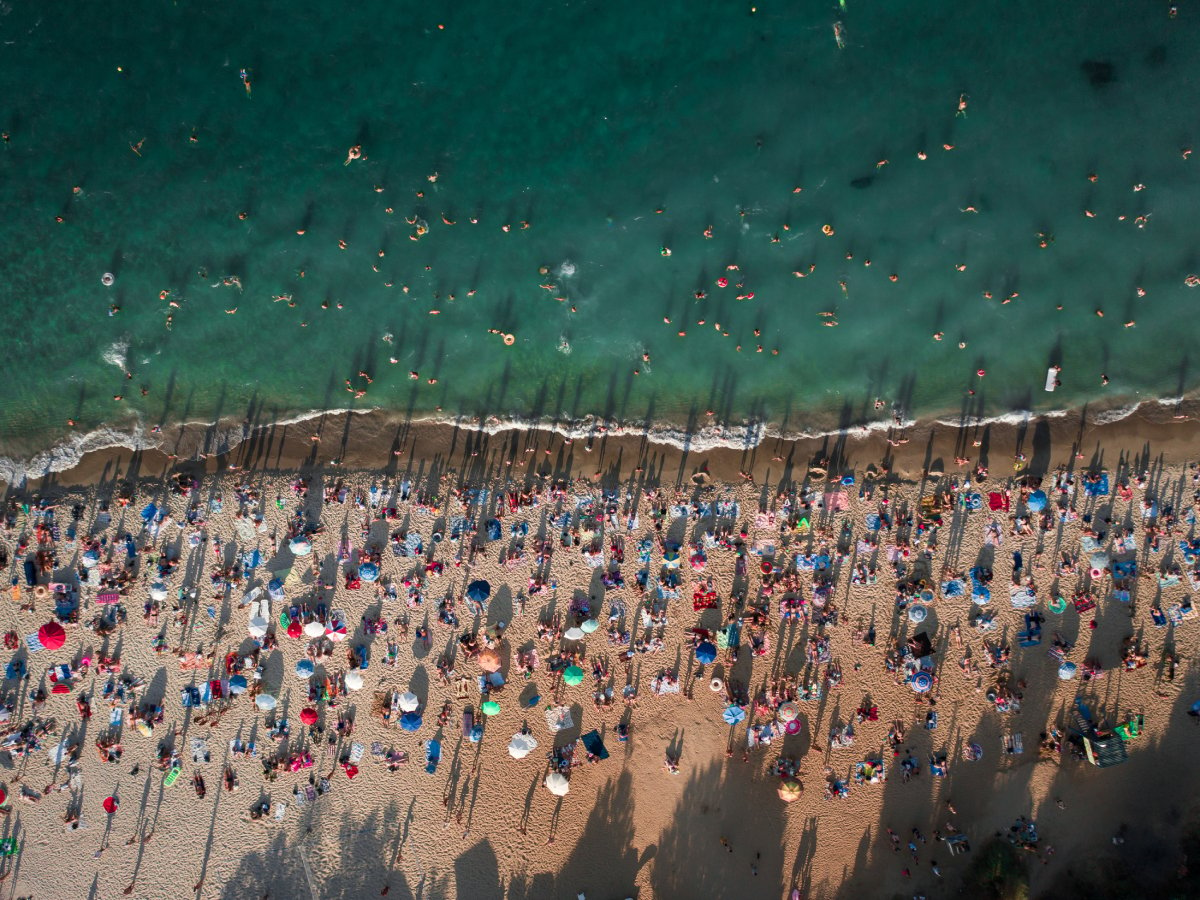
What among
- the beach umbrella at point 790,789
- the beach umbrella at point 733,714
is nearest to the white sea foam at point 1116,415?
the beach umbrella at point 733,714

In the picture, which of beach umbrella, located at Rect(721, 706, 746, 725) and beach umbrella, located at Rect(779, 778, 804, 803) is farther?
beach umbrella, located at Rect(721, 706, 746, 725)

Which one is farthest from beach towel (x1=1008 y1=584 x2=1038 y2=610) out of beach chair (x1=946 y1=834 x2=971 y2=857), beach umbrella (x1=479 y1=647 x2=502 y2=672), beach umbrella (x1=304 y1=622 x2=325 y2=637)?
beach umbrella (x1=304 y1=622 x2=325 y2=637)

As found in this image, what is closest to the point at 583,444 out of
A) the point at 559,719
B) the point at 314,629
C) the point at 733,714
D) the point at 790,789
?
the point at 559,719

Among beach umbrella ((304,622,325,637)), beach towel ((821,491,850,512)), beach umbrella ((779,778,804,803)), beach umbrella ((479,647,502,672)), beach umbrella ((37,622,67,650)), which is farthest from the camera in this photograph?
beach towel ((821,491,850,512))

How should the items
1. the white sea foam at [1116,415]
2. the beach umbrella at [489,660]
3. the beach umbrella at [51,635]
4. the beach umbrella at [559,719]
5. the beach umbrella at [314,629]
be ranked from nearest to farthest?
the beach umbrella at [51,635] → the beach umbrella at [314,629] → the beach umbrella at [489,660] → the beach umbrella at [559,719] → the white sea foam at [1116,415]

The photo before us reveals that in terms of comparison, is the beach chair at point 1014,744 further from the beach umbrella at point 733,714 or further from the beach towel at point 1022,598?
the beach umbrella at point 733,714

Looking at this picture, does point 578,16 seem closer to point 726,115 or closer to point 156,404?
point 726,115

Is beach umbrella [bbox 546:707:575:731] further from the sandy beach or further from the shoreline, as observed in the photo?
the shoreline
